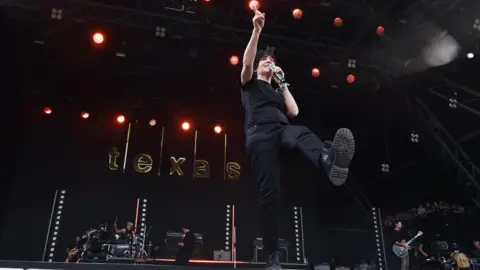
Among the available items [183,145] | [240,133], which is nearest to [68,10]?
[183,145]

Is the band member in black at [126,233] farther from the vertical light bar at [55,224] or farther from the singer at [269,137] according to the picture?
the singer at [269,137]

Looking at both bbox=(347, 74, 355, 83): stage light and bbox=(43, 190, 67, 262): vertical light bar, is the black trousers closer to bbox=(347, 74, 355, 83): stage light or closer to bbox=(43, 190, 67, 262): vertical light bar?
bbox=(347, 74, 355, 83): stage light

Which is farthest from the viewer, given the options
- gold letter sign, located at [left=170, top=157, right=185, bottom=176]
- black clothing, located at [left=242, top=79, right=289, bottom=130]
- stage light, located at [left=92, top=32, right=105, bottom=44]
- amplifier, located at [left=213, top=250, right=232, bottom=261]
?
gold letter sign, located at [left=170, top=157, right=185, bottom=176]

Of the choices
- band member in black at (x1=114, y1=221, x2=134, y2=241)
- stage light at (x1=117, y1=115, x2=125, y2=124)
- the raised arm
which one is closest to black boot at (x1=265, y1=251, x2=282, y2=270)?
the raised arm

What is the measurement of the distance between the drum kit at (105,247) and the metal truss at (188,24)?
15.3 ft

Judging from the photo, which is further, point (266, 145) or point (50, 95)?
point (50, 95)

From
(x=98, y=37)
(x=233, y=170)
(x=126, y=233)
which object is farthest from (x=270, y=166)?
(x=233, y=170)

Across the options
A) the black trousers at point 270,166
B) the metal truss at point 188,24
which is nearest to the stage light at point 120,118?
the metal truss at point 188,24

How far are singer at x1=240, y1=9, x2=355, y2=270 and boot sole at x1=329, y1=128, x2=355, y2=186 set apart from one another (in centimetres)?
7

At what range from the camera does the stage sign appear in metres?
12.0

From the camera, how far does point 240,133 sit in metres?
12.9

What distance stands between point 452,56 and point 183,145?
753 centimetres

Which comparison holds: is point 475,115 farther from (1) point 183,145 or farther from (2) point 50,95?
(2) point 50,95

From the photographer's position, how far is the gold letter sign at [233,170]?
1247cm
